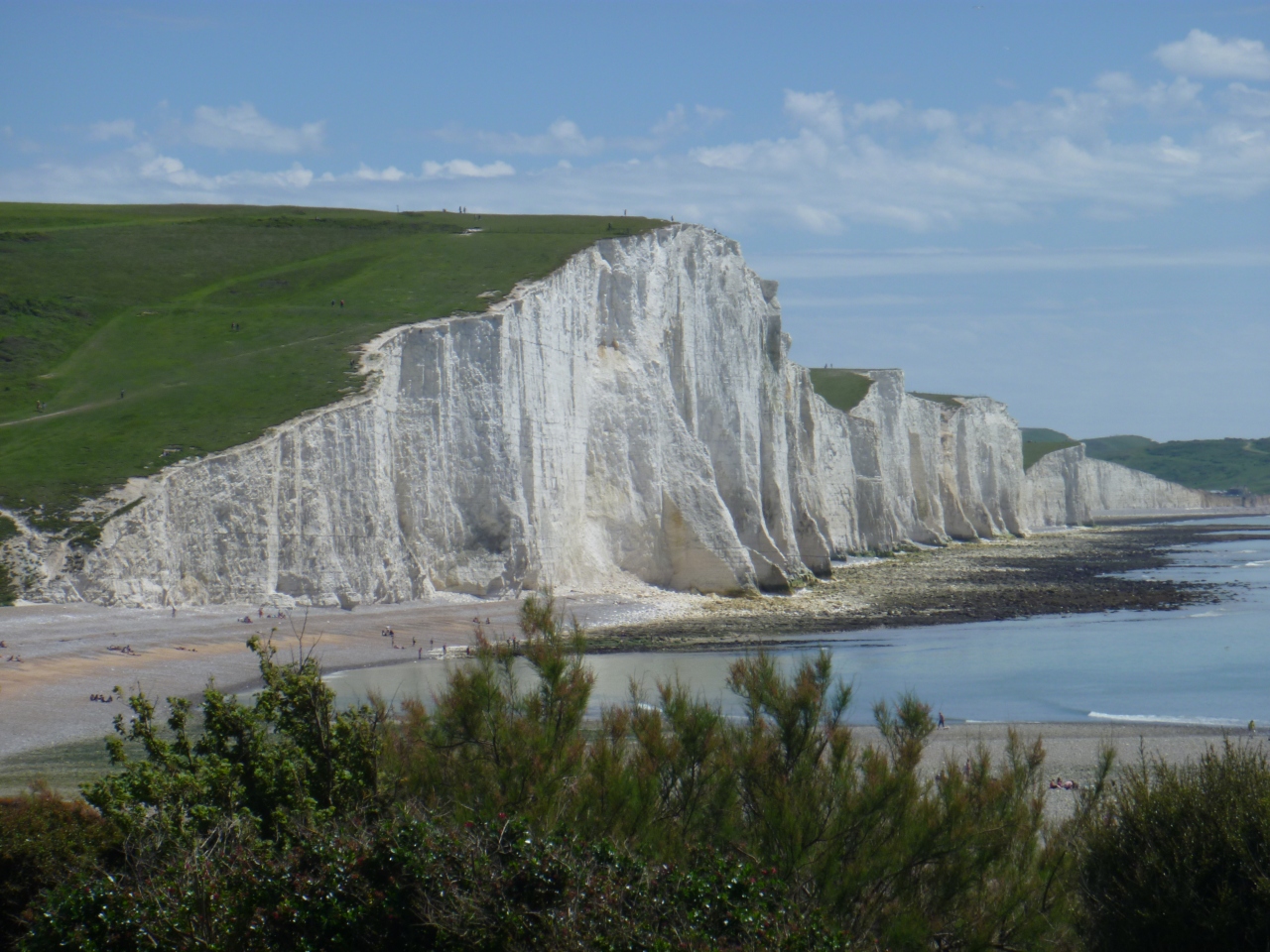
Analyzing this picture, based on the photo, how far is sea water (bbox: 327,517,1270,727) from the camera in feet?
82.4

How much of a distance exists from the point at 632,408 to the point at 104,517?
23.7 metres

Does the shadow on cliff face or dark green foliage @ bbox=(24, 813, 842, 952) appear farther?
the shadow on cliff face

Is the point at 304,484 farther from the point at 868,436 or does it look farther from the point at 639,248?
the point at 868,436

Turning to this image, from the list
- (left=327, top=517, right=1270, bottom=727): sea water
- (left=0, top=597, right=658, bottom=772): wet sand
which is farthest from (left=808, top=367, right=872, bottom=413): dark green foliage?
(left=0, top=597, right=658, bottom=772): wet sand

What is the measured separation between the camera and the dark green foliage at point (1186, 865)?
7723mm

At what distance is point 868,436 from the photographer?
291ft

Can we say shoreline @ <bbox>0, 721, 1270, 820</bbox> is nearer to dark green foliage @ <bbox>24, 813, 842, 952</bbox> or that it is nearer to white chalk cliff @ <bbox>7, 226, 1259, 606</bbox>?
dark green foliage @ <bbox>24, 813, 842, 952</bbox>

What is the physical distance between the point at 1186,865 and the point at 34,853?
29.8 ft

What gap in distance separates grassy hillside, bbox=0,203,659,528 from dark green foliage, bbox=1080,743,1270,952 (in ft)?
98.0

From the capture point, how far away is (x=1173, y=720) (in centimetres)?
2408

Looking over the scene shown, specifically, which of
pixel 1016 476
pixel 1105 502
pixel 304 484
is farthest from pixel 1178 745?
pixel 1105 502

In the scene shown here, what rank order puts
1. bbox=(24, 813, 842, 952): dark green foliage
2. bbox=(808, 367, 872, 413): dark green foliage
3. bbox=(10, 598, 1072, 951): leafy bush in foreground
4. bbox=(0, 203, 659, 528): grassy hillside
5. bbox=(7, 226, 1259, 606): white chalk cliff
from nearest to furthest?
1. bbox=(24, 813, 842, 952): dark green foliage
2. bbox=(10, 598, 1072, 951): leafy bush in foreground
3. bbox=(7, 226, 1259, 606): white chalk cliff
4. bbox=(0, 203, 659, 528): grassy hillside
5. bbox=(808, 367, 872, 413): dark green foliage

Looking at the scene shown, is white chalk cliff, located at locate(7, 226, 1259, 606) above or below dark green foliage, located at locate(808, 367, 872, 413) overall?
below

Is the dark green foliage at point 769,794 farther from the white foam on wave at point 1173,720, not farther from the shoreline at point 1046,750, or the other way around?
the white foam on wave at point 1173,720
